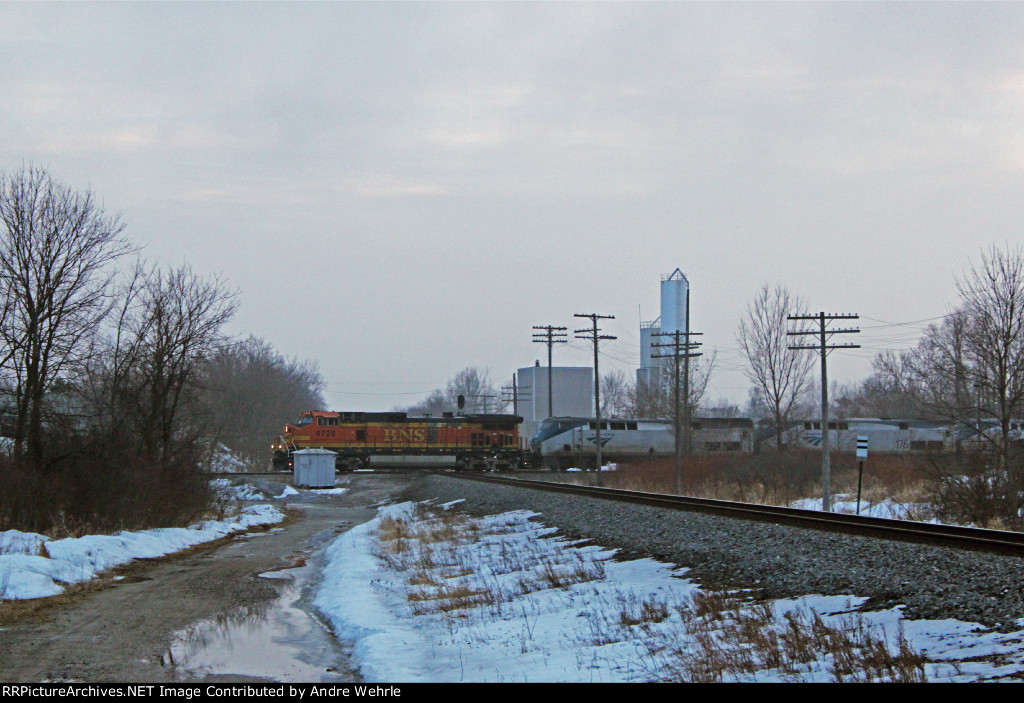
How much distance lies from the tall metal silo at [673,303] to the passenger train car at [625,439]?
6924 cm

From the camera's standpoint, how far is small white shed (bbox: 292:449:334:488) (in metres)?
47.4

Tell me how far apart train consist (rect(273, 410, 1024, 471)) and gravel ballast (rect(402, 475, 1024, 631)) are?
4144 centimetres

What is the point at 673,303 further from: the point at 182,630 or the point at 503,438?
the point at 182,630

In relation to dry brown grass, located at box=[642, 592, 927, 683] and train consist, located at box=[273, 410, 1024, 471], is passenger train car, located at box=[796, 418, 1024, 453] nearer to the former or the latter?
train consist, located at box=[273, 410, 1024, 471]

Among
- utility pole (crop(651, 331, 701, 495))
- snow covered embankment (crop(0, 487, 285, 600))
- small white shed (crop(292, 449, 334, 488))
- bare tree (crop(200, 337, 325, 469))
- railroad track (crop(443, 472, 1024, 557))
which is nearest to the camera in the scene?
railroad track (crop(443, 472, 1024, 557))

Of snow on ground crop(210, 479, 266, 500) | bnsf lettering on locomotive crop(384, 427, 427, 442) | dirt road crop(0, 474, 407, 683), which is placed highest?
bnsf lettering on locomotive crop(384, 427, 427, 442)

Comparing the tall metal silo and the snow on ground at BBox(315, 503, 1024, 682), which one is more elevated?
the tall metal silo

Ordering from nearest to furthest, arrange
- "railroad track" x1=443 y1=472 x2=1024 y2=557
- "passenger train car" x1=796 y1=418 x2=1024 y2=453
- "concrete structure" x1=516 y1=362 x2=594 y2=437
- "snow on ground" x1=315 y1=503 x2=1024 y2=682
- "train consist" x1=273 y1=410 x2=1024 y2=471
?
1. "snow on ground" x1=315 y1=503 x2=1024 y2=682
2. "railroad track" x1=443 y1=472 x2=1024 y2=557
3. "passenger train car" x1=796 y1=418 x2=1024 y2=453
4. "train consist" x1=273 y1=410 x2=1024 y2=471
5. "concrete structure" x1=516 y1=362 x2=594 y2=437

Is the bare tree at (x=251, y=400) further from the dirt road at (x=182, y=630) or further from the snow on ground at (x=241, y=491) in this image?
the dirt road at (x=182, y=630)

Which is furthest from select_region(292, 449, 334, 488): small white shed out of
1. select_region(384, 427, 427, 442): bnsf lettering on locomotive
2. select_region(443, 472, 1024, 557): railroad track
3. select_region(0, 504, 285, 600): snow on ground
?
select_region(443, 472, 1024, 557): railroad track

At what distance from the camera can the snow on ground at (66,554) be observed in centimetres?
1398

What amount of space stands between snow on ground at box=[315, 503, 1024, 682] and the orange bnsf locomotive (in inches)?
1649

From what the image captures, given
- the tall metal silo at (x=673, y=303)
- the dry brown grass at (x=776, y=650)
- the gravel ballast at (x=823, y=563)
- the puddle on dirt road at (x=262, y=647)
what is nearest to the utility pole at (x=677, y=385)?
the gravel ballast at (x=823, y=563)

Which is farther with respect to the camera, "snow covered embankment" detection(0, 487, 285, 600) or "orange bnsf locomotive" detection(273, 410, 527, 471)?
"orange bnsf locomotive" detection(273, 410, 527, 471)
